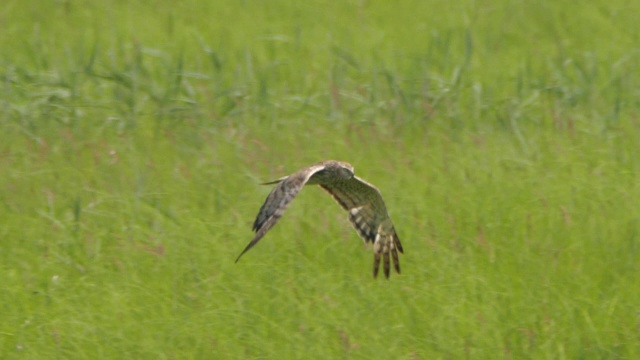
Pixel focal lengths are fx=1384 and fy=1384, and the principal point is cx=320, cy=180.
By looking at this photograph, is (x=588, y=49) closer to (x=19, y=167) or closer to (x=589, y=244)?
(x=589, y=244)

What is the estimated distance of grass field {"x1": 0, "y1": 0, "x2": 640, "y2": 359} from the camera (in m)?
6.47

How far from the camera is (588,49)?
10070 millimetres

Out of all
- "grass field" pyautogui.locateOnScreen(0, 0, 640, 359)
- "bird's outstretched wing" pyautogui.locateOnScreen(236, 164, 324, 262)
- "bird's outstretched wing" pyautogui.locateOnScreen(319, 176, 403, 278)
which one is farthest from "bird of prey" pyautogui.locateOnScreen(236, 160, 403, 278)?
"bird's outstretched wing" pyautogui.locateOnScreen(236, 164, 324, 262)

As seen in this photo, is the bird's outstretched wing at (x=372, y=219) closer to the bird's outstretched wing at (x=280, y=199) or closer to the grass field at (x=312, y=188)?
the grass field at (x=312, y=188)

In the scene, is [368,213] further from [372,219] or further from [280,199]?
[280,199]

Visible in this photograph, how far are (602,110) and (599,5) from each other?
2.11 meters

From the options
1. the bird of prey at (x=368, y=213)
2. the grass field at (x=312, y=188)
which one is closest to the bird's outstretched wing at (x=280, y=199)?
the bird of prey at (x=368, y=213)

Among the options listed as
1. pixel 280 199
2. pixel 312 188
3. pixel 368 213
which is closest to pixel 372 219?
pixel 368 213

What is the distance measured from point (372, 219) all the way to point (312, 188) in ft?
2.85

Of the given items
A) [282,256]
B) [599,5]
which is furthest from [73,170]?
[599,5]

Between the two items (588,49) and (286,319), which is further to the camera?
(588,49)

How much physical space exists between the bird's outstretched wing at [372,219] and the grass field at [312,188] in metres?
0.14

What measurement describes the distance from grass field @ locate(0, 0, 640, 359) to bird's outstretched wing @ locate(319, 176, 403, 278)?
0.14m

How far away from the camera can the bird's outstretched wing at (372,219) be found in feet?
22.3
